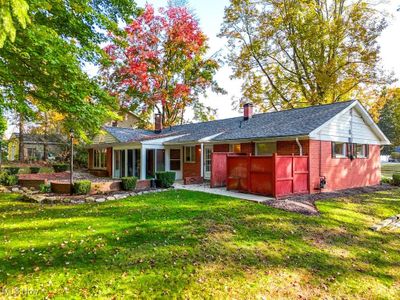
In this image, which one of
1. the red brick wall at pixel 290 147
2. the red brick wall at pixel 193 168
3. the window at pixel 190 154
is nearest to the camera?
the red brick wall at pixel 290 147

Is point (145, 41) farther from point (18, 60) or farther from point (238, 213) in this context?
point (238, 213)

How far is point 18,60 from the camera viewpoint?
277 inches

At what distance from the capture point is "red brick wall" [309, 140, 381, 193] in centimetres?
1217

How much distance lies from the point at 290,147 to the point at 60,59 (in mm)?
10335

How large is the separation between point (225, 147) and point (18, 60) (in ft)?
37.7

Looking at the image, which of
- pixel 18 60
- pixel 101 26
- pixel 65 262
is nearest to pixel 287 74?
pixel 101 26

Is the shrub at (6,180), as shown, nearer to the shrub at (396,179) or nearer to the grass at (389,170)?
the shrub at (396,179)

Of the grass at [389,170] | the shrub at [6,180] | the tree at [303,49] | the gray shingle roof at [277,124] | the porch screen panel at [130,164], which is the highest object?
the tree at [303,49]

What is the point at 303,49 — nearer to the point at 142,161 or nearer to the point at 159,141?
the point at 159,141

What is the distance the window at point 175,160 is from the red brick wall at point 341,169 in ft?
31.5

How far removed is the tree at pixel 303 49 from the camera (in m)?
20.9

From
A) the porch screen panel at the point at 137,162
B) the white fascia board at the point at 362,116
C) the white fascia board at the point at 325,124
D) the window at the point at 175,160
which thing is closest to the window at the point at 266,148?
the white fascia board at the point at 362,116

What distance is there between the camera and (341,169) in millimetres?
13617

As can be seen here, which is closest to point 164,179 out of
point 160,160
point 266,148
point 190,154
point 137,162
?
point 160,160
